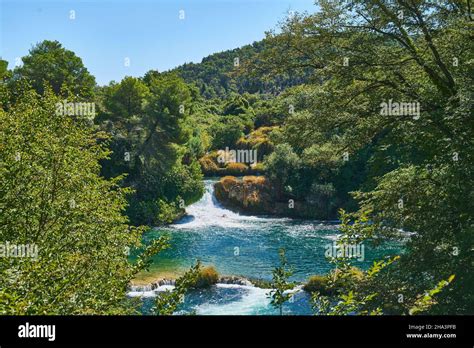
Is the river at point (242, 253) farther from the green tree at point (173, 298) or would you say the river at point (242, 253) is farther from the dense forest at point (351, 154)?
the green tree at point (173, 298)

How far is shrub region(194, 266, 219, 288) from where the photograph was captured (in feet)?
60.8

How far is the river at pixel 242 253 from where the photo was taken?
1656cm

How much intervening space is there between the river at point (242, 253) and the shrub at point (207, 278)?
12.8 inches

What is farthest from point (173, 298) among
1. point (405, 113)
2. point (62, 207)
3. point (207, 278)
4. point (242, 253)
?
point (242, 253)

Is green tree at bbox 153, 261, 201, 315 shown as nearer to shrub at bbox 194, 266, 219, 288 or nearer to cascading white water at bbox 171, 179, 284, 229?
shrub at bbox 194, 266, 219, 288

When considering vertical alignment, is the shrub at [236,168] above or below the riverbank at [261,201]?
above

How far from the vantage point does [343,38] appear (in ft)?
31.8

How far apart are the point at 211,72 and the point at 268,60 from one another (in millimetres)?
65751

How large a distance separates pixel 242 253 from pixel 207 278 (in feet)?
14.7

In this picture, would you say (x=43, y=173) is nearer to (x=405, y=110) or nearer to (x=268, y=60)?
(x=268, y=60)

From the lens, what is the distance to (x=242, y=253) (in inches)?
903

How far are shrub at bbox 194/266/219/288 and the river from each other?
0.33m

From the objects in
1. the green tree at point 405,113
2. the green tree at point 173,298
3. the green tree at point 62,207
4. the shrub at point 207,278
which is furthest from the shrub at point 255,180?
the green tree at point 173,298

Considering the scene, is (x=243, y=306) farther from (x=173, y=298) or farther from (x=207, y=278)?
(x=173, y=298)
